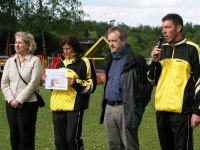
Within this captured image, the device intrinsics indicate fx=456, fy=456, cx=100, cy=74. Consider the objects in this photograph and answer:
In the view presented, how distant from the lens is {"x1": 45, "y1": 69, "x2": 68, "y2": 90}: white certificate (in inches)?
259

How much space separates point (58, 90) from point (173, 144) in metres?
2.03

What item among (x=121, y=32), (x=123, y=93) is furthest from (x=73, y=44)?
(x=123, y=93)

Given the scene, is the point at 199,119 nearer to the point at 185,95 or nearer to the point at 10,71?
the point at 185,95

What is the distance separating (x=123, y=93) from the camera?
5734 millimetres

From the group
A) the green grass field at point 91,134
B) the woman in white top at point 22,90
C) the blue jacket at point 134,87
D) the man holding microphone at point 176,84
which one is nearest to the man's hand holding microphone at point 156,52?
the man holding microphone at point 176,84

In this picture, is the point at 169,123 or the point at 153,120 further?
the point at 153,120

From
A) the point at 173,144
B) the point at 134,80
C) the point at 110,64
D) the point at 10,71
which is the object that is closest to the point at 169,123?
the point at 173,144

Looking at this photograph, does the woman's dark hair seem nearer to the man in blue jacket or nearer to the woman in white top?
the woman in white top

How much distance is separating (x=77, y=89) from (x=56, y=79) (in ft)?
1.11

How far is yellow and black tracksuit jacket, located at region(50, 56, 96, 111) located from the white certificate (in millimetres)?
91

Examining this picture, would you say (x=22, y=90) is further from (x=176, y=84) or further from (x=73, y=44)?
(x=176, y=84)

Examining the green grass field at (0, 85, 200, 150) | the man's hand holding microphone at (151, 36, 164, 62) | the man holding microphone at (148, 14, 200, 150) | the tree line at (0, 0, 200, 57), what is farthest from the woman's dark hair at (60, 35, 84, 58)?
the tree line at (0, 0, 200, 57)

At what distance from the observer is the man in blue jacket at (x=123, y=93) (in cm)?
573

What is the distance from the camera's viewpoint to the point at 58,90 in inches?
264
